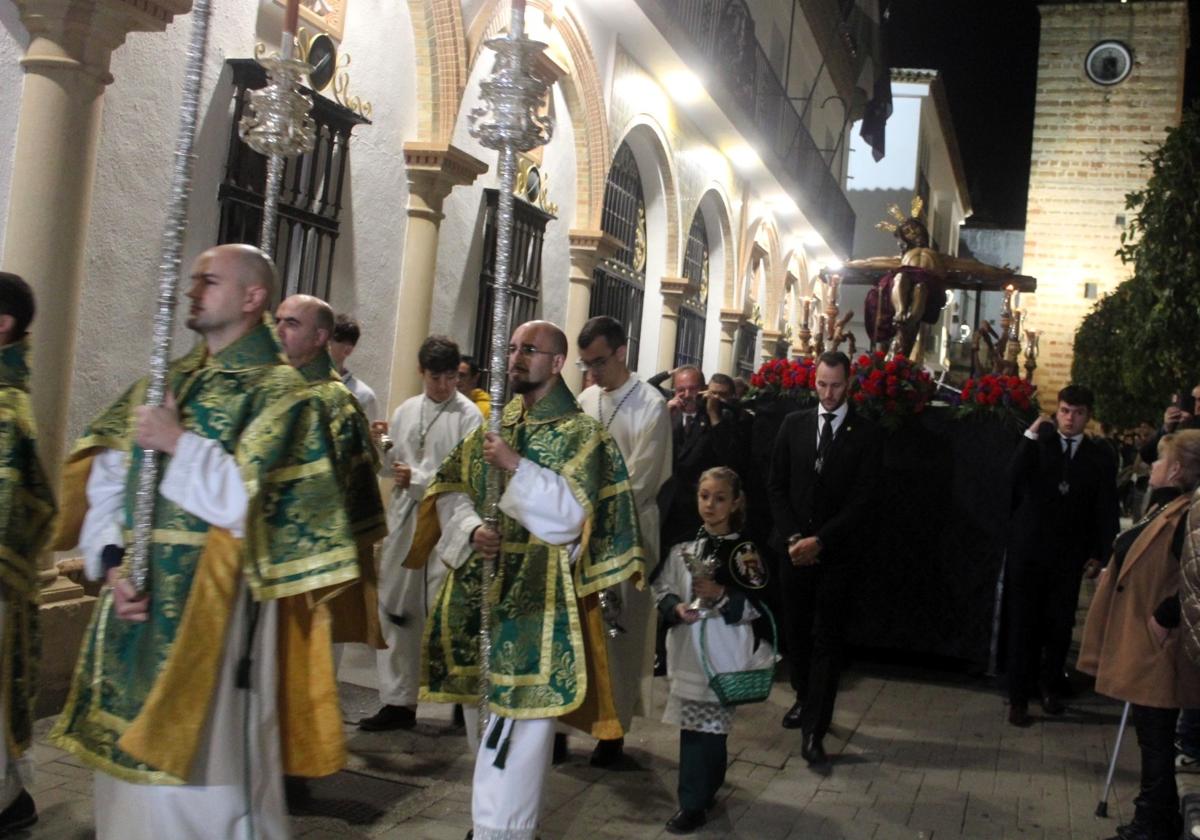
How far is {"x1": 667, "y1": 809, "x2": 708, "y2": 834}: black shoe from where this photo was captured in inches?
185

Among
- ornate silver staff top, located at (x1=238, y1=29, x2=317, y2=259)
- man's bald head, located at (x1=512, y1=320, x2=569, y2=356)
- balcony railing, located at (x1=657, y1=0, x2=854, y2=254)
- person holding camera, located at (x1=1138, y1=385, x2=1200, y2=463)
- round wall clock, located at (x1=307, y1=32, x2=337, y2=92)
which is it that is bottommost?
man's bald head, located at (x1=512, y1=320, x2=569, y2=356)

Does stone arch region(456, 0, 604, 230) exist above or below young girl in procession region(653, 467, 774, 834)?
above

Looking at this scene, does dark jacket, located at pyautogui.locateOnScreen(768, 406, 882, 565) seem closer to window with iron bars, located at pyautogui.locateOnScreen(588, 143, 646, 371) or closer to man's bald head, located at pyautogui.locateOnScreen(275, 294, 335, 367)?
man's bald head, located at pyautogui.locateOnScreen(275, 294, 335, 367)

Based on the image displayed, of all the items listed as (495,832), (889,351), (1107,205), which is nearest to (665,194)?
(889,351)

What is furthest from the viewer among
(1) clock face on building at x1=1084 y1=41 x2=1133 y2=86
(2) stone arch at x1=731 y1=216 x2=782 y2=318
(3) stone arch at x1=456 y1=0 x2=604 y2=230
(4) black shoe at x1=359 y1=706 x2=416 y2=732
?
(1) clock face on building at x1=1084 y1=41 x2=1133 y2=86

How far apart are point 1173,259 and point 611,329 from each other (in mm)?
6962

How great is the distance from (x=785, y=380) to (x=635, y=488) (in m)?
3.31

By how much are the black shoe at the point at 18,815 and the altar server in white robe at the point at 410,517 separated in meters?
1.81

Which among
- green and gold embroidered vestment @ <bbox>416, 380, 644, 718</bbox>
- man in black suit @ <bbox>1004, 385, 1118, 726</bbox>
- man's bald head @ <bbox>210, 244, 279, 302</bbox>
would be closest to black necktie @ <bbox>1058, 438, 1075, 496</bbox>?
man in black suit @ <bbox>1004, 385, 1118, 726</bbox>

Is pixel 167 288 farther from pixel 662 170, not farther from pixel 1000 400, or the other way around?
pixel 662 170

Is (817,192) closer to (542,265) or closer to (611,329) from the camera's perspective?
(542,265)

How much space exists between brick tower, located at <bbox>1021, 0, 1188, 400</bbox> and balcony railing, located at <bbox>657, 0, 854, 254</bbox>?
985 cm

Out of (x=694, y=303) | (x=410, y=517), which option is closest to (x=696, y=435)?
(x=410, y=517)

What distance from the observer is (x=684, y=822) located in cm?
471
